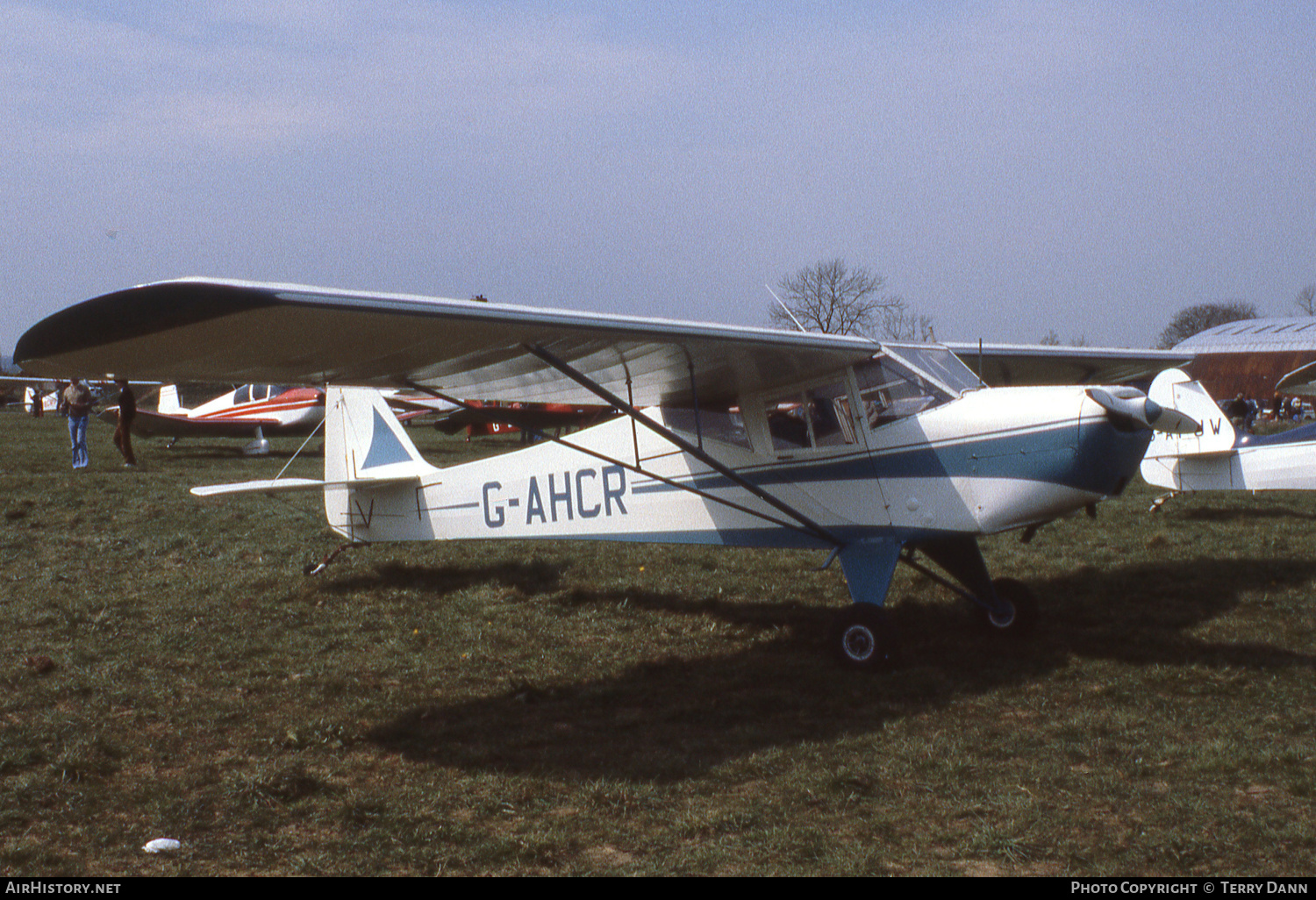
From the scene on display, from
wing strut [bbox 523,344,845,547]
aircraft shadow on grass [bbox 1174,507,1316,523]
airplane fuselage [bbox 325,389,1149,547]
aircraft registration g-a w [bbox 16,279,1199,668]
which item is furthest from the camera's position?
aircraft shadow on grass [bbox 1174,507,1316,523]

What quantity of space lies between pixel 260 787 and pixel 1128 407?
17.0 feet

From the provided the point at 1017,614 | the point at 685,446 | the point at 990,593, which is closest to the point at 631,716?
the point at 685,446

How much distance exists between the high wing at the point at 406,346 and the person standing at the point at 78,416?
1288cm

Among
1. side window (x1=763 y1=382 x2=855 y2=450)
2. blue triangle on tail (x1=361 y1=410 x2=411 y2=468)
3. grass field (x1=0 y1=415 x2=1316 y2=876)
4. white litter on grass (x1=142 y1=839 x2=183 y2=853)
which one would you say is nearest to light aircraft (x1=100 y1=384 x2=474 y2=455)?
grass field (x1=0 y1=415 x2=1316 y2=876)

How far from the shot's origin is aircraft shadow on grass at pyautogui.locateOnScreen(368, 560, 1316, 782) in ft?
16.7

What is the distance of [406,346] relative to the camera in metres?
5.18

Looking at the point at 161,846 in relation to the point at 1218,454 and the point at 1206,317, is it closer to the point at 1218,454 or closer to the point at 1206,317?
the point at 1218,454

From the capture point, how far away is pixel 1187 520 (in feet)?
38.9

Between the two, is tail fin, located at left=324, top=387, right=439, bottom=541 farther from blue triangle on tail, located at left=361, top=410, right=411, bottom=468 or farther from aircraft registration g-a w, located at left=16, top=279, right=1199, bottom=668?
aircraft registration g-a w, located at left=16, top=279, right=1199, bottom=668

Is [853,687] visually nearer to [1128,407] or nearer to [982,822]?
[982,822]

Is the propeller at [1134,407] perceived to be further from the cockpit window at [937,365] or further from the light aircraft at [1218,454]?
the light aircraft at [1218,454]

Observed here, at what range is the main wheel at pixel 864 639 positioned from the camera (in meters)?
6.21

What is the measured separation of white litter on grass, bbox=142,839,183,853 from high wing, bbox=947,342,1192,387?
680cm

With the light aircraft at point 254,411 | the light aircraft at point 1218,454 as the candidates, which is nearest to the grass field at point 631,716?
the light aircraft at point 1218,454
